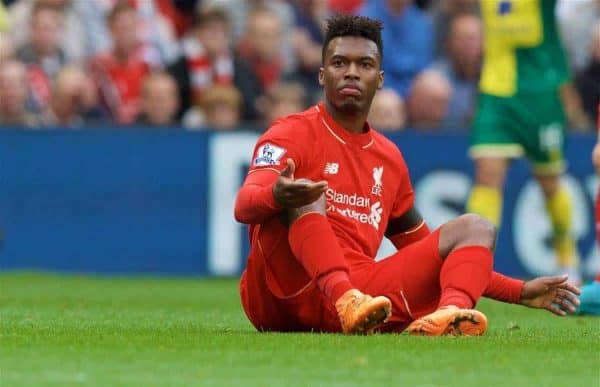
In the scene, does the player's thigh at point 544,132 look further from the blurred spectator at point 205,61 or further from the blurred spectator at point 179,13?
the blurred spectator at point 179,13

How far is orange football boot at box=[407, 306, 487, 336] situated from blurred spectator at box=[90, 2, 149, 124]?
343 inches

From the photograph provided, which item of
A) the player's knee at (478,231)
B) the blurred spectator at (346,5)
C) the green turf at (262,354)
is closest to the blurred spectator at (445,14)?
the blurred spectator at (346,5)

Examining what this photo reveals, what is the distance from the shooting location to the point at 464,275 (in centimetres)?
708

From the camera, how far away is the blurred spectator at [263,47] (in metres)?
15.9

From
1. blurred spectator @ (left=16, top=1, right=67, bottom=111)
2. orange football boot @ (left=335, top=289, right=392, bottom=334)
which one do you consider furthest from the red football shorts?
blurred spectator @ (left=16, top=1, right=67, bottom=111)

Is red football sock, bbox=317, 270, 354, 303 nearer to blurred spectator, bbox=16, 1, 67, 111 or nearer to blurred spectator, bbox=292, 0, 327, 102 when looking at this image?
blurred spectator, bbox=16, 1, 67, 111

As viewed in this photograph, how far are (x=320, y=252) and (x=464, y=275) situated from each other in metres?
0.65

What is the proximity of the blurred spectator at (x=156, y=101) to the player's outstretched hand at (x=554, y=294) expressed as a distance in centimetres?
782

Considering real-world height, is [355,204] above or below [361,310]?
above

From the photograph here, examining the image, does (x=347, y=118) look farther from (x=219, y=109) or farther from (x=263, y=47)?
(x=263, y=47)

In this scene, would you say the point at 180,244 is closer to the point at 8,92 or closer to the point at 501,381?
the point at 8,92

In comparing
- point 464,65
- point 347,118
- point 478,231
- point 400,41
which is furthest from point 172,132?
point 478,231

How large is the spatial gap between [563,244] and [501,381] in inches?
292

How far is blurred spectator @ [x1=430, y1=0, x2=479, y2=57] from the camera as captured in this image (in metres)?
16.5
